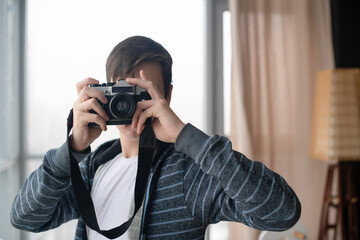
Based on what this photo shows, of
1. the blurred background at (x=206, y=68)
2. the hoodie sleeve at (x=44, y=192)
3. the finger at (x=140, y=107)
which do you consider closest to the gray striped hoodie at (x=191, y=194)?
the hoodie sleeve at (x=44, y=192)

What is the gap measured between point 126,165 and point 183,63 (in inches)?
50.4

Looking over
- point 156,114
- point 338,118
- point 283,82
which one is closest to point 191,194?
point 156,114

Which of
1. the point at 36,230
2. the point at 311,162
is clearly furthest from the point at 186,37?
the point at 36,230

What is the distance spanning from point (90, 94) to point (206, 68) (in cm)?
143

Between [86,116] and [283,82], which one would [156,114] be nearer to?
[86,116]

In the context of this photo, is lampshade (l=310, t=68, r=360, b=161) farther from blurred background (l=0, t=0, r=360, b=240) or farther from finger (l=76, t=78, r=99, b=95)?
finger (l=76, t=78, r=99, b=95)

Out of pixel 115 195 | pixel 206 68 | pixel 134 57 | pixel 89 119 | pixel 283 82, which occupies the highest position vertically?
pixel 206 68

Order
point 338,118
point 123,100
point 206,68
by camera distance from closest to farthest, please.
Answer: point 123,100 → point 338,118 → point 206,68

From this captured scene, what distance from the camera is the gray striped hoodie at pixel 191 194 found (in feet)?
2.05

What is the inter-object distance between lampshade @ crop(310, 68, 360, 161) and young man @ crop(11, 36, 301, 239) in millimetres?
1181

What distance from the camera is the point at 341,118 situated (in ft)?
5.64

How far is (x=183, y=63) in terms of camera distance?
2.02 meters

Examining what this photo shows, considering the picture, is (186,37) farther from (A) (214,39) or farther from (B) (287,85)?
(B) (287,85)

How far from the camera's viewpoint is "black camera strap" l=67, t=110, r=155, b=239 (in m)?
0.72
